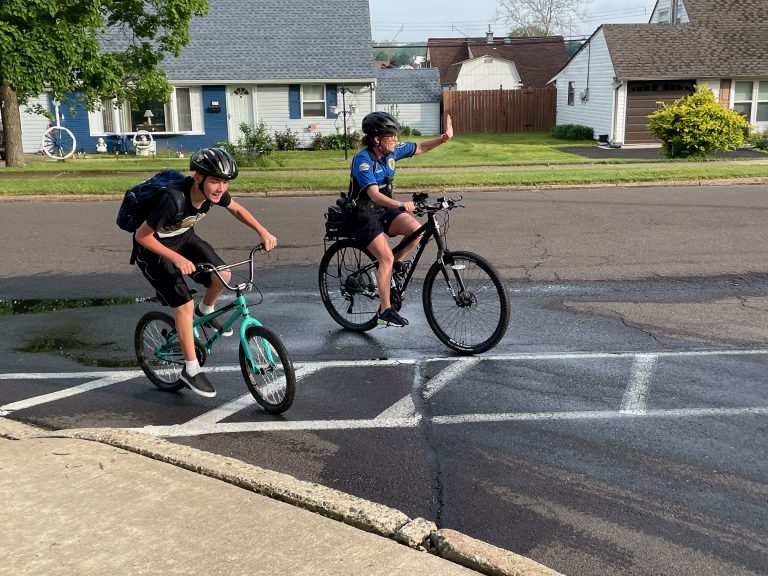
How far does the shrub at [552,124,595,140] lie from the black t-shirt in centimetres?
3305

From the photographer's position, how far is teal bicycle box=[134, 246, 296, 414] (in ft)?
17.3

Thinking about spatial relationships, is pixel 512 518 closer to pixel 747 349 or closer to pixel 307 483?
pixel 307 483

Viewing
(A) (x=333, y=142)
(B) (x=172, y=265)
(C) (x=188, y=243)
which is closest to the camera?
(B) (x=172, y=265)

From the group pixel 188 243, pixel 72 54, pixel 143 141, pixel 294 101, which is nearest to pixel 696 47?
pixel 294 101

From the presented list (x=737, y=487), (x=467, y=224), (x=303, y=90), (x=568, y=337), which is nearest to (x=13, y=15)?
(x=467, y=224)

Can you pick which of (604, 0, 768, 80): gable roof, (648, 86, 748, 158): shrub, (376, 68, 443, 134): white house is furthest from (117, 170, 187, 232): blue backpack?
(376, 68, 443, 134): white house

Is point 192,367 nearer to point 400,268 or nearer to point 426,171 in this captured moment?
point 400,268

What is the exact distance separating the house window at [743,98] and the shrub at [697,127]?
10.3 m

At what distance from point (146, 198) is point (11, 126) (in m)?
21.4

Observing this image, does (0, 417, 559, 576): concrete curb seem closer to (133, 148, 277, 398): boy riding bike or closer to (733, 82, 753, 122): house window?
(133, 148, 277, 398): boy riding bike

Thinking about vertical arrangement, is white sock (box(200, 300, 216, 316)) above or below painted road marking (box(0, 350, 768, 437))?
above

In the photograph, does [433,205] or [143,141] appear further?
[143,141]

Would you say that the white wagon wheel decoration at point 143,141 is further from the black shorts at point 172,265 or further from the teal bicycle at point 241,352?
the black shorts at point 172,265

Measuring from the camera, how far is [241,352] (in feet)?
18.0
